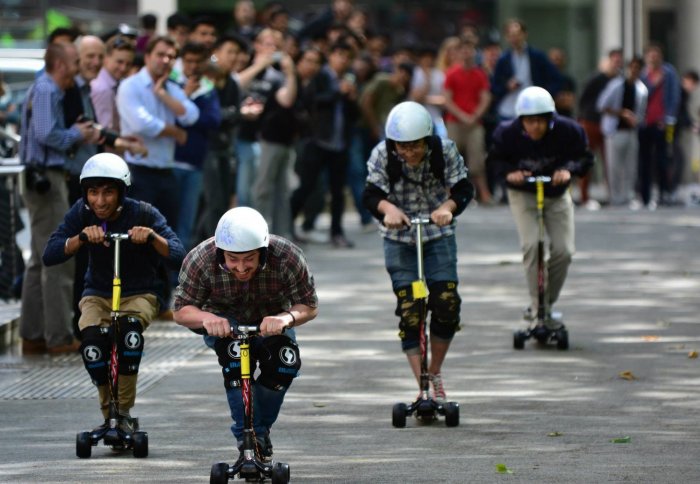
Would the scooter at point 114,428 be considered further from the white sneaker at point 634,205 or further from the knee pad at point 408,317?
the white sneaker at point 634,205

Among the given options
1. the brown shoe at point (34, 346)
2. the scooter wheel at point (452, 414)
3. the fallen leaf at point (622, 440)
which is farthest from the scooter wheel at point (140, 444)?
the brown shoe at point (34, 346)

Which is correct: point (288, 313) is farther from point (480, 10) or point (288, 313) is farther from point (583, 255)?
point (480, 10)

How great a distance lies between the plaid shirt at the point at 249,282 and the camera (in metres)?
7.89

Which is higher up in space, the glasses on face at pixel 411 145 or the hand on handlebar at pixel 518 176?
the glasses on face at pixel 411 145

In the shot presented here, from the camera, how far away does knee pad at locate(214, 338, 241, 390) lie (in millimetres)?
7789

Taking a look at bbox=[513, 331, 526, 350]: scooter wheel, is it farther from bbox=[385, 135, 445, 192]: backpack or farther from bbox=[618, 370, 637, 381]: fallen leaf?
bbox=[385, 135, 445, 192]: backpack

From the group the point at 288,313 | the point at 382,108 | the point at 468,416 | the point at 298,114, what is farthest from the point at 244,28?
the point at 288,313

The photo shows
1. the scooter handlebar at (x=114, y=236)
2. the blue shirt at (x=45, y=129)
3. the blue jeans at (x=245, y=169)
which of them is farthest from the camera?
the blue jeans at (x=245, y=169)

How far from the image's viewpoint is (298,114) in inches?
682

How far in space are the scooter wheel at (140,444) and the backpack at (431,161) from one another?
2.21 metres

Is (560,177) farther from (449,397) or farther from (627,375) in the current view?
(449,397)

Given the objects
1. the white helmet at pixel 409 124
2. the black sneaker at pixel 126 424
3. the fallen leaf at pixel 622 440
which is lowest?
the fallen leaf at pixel 622 440

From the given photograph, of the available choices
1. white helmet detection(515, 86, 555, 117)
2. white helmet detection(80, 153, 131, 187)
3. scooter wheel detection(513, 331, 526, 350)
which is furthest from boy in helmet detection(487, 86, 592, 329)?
white helmet detection(80, 153, 131, 187)

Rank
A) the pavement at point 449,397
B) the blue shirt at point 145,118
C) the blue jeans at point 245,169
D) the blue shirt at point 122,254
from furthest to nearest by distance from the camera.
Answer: the blue jeans at point 245,169 → the blue shirt at point 145,118 → the blue shirt at point 122,254 → the pavement at point 449,397
